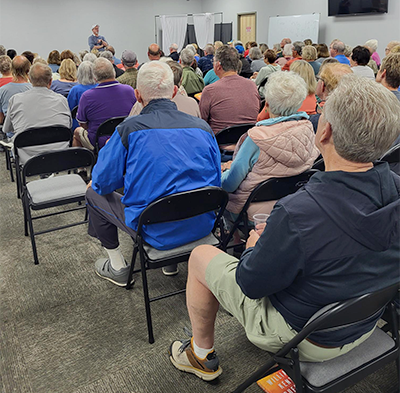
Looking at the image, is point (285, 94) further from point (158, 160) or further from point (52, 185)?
point (52, 185)

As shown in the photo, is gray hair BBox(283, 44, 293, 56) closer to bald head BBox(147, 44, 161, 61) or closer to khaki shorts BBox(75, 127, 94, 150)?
bald head BBox(147, 44, 161, 61)

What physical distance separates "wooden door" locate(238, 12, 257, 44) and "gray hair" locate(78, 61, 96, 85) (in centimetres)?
1103

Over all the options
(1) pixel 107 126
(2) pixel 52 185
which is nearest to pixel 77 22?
(1) pixel 107 126

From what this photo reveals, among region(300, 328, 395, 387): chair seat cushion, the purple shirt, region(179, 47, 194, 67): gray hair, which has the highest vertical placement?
region(179, 47, 194, 67): gray hair

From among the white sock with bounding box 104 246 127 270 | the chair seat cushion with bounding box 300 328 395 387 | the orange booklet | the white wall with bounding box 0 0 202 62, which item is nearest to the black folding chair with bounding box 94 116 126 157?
the white sock with bounding box 104 246 127 270

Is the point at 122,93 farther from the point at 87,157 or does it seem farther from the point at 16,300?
the point at 16,300

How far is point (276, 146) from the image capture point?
201 centimetres

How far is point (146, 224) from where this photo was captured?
6.02 ft

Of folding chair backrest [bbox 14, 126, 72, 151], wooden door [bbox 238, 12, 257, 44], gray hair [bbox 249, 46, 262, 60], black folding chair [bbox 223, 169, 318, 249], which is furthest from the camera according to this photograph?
wooden door [bbox 238, 12, 257, 44]

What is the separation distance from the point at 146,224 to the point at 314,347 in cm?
92

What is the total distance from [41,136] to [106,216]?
1313mm

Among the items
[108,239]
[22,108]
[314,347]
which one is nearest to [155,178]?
[108,239]

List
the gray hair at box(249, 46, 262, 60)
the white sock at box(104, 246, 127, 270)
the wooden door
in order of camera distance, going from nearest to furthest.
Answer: the white sock at box(104, 246, 127, 270)
the gray hair at box(249, 46, 262, 60)
the wooden door

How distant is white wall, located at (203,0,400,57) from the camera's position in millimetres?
9617
